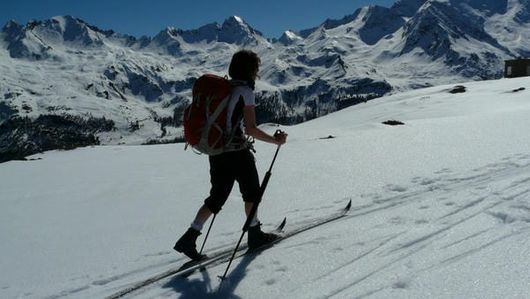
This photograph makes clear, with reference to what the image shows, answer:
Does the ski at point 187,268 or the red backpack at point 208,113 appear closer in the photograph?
the ski at point 187,268

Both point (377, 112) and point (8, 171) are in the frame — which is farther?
point (377, 112)

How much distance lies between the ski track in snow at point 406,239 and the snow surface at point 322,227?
0.08 ft

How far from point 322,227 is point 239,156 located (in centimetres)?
205

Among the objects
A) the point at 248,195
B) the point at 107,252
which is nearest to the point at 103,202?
the point at 107,252

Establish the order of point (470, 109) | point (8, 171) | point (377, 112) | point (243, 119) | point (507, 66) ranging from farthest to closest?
point (507, 66) < point (377, 112) < point (470, 109) < point (8, 171) < point (243, 119)

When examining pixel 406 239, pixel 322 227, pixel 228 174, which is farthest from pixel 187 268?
pixel 406 239

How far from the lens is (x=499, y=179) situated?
31.0 feet

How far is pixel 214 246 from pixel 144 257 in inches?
42.4

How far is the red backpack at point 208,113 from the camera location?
646cm

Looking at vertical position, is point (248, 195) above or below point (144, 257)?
above

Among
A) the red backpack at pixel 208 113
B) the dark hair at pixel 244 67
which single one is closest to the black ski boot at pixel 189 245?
the red backpack at pixel 208 113

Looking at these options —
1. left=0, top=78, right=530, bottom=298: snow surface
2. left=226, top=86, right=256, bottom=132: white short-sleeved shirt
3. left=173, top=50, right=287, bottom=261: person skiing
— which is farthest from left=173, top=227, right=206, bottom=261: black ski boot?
left=226, top=86, right=256, bottom=132: white short-sleeved shirt

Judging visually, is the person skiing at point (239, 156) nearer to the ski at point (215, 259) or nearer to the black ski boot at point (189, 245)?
the black ski boot at point (189, 245)

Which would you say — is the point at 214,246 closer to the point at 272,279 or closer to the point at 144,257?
the point at 144,257
